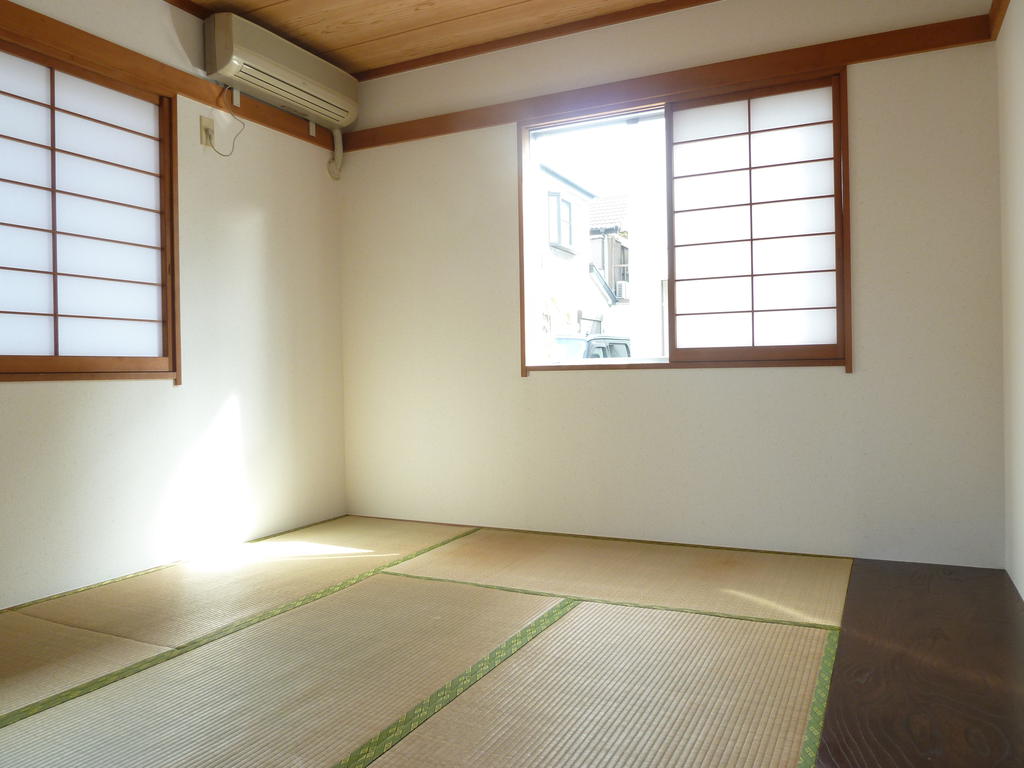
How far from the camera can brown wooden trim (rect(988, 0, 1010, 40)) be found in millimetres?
2976

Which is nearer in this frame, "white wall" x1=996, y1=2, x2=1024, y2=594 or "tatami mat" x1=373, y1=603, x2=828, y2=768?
"tatami mat" x1=373, y1=603, x2=828, y2=768

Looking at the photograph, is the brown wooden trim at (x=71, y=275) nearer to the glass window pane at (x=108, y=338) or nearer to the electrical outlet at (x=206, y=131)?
the glass window pane at (x=108, y=338)

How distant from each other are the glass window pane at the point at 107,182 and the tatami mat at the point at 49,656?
1855 millimetres

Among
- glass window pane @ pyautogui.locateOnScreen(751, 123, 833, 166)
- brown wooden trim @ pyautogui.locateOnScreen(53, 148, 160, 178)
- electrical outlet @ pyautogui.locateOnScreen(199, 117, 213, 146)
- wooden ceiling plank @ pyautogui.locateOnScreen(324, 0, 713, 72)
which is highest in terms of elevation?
wooden ceiling plank @ pyautogui.locateOnScreen(324, 0, 713, 72)

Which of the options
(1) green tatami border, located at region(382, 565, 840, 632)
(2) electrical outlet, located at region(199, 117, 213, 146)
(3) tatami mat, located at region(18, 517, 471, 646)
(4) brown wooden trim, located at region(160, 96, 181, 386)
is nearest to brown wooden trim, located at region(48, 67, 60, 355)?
(4) brown wooden trim, located at region(160, 96, 181, 386)

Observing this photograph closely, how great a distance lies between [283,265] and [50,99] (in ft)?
4.85

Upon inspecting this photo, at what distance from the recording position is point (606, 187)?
14.3ft

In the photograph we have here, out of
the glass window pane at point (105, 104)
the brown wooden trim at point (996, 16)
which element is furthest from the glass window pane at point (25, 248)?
the brown wooden trim at point (996, 16)

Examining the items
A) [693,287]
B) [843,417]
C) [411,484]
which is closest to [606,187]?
[693,287]

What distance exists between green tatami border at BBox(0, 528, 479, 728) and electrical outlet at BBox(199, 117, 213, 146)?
7.78ft

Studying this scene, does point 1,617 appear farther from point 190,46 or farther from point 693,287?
point 693,287

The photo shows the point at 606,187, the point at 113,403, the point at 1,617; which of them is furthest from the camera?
the point at 606,187

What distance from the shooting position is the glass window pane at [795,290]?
11.8ft

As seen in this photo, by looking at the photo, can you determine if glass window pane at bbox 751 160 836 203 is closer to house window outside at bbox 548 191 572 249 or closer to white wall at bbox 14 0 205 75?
house window outside at bbox 548 191 572 249
